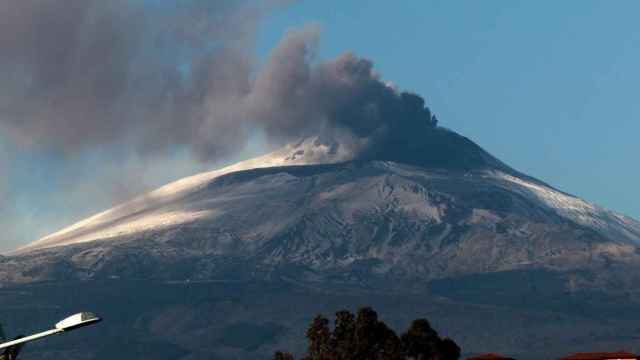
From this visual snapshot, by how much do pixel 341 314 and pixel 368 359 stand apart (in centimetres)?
562

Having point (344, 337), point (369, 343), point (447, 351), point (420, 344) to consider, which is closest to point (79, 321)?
point (369, 343)

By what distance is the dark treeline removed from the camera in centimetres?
18162

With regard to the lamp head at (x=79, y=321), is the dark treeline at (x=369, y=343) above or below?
below

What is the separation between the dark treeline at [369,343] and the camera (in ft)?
596

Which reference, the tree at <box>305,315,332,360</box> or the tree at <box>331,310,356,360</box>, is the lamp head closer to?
the tree at <box>305,315,332,360</box>

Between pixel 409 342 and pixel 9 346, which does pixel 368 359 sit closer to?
pixel 409 342

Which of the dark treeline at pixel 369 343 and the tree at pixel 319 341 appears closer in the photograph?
the dark treeline at pixel 369 343

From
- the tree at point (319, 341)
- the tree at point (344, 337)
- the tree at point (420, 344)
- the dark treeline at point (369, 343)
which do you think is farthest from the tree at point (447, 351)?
the tree at point (319, 341)

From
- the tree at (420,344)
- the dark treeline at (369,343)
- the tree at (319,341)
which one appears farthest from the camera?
the tree at (319,341)

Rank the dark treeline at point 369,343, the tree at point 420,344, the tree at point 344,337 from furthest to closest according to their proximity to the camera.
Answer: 1. the tree at point 420,344
2. the tree at point 344,337
3. the dark treeline at point 369,343

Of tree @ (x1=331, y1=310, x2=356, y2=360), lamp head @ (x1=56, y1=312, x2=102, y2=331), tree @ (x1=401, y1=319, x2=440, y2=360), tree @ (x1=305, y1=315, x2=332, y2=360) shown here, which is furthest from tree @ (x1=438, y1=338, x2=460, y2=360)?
lamp head @ (x1=56, y1=312, x2=102, y2=331)

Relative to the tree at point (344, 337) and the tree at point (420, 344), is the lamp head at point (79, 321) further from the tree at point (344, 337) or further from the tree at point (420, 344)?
the tree at point (420, 344)

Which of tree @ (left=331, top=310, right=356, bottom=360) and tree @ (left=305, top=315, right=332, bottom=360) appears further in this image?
tree @ (left=305, top=315, right=332, bottom=360)

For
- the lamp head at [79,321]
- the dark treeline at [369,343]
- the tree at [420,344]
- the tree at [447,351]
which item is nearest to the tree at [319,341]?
the dark treeline at [369,343]
